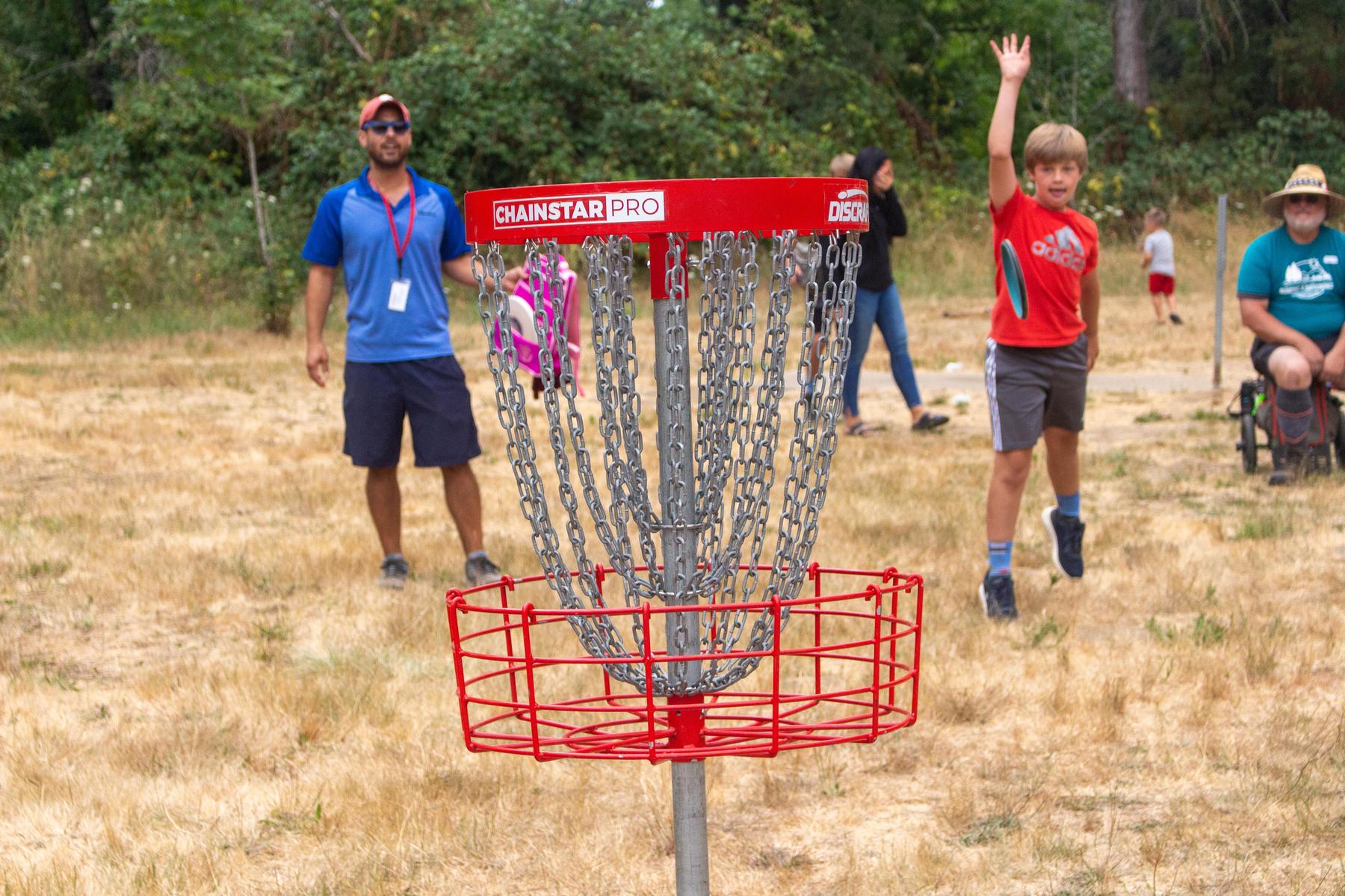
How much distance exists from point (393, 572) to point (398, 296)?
3.88 ft

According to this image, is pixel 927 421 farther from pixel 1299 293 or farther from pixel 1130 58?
pixel 1130 58

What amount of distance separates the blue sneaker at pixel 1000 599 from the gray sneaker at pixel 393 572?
238 centimetres

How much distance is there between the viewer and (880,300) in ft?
32.5

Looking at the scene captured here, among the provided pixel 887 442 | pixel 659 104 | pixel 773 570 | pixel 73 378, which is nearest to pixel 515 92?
pixel 659 104

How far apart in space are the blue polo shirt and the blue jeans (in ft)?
13.8

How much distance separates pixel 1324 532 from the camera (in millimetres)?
6691

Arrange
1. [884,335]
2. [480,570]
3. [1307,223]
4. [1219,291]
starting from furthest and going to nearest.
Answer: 1. [1219,291]
2. [884,335]
3. [1307,223]
4. [480,570]

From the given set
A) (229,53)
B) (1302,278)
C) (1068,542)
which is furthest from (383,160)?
(229,53)

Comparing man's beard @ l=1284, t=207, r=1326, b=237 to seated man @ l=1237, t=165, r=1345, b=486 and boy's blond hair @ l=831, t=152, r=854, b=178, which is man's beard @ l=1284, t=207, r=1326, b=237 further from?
boy's blond hair @ l=831, t=152, r=854, b=178

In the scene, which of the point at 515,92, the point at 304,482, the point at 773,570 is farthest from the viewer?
the point at 515,92

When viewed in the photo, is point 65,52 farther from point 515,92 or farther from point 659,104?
point 659,104

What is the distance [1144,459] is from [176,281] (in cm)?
1361

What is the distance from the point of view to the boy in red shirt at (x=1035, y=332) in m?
5.29

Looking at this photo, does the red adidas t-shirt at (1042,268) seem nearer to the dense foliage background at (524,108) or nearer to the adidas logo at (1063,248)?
the adidas logo at (1063,248)
